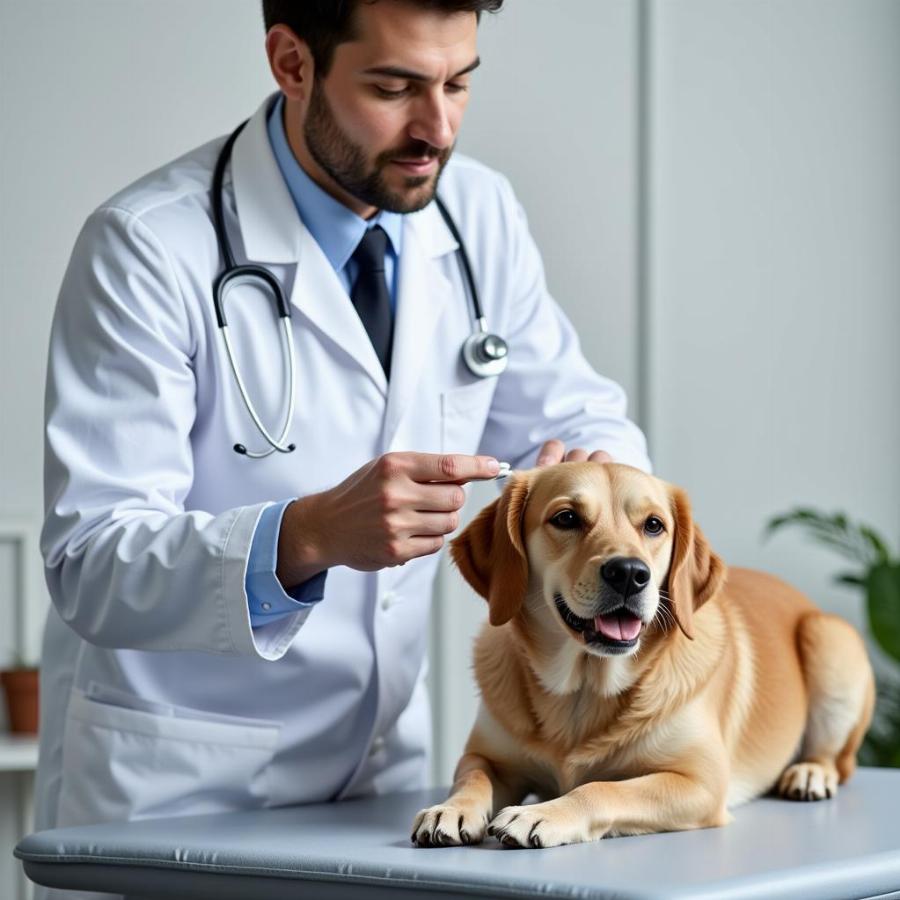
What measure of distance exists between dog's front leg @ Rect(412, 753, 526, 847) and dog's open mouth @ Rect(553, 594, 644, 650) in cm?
19

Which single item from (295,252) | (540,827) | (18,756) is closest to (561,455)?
(295,252)

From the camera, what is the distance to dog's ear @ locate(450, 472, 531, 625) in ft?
4.59

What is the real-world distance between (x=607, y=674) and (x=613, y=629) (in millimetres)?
86

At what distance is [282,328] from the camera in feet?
5.20

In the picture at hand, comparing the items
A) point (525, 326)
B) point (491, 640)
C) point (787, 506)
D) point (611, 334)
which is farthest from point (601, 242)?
point (491, 640)

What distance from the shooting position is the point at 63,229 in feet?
8.90

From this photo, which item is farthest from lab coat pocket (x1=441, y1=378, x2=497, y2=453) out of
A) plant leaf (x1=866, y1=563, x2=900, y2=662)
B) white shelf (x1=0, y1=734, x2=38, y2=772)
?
plant leaf (x1=866, y1=563, x2=900, y2=662)

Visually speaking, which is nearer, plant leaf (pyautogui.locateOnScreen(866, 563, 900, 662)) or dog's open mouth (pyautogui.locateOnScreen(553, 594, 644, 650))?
dog's open mouth (pyautogui.locateOnScreen(553, 594, 644, 650))

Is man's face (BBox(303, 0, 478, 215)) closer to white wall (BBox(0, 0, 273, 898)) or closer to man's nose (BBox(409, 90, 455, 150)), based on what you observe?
man's nose (BBox(409, 90, 455, 150))

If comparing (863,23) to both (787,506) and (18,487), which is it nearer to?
(787,506)

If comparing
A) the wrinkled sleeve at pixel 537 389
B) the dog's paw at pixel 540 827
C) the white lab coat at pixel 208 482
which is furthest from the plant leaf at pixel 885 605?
the dog's paw at pixel 540 827

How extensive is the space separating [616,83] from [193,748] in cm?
213

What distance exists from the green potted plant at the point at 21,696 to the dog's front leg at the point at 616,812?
5.37 ft

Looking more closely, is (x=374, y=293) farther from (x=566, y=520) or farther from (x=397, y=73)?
(x=566, y=520)
